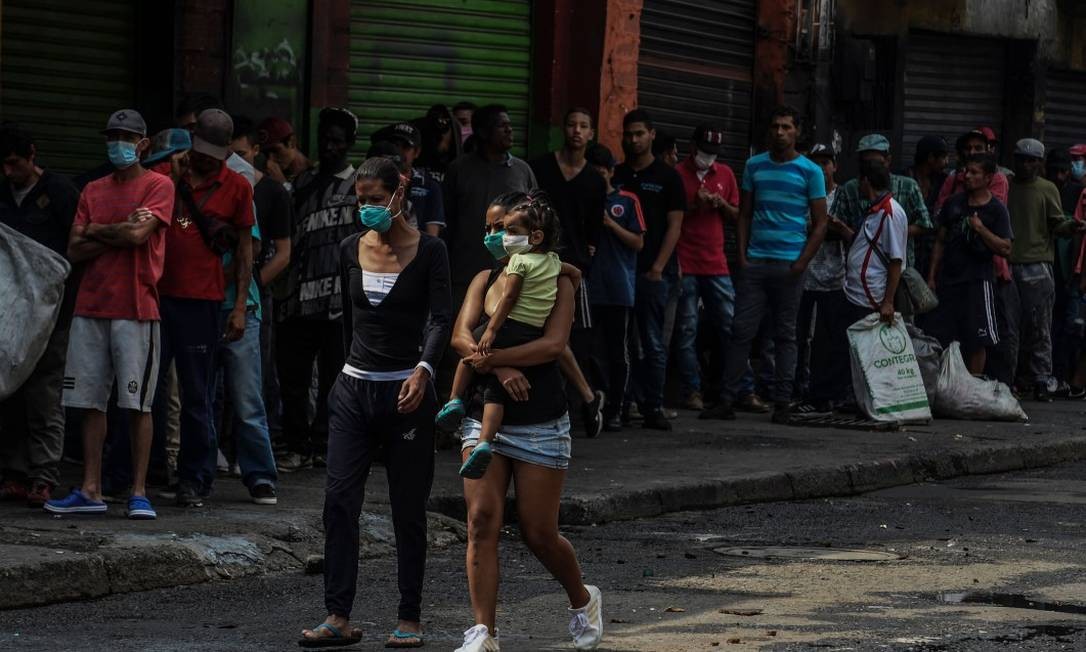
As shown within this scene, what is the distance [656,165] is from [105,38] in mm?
3557

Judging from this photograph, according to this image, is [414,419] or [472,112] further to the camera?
[472,112]

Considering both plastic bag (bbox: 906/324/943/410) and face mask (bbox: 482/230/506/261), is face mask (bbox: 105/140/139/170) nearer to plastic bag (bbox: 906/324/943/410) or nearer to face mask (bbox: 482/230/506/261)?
face mask (bbox: 482/230/506/261)

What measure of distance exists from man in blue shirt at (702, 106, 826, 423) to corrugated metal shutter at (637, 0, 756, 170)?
2.84m

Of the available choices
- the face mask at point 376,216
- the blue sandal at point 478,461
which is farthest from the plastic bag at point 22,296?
the blue sandal at point 478,461

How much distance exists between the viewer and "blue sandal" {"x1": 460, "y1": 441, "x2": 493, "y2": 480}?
6789 mm

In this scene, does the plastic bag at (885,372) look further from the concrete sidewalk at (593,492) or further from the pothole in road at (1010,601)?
the pothole in road at (1010,601)

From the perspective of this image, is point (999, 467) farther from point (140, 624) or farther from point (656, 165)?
point (140, 624)

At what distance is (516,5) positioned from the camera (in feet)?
52.2

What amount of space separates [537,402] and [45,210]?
370 cm

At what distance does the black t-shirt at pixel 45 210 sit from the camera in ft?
32.0

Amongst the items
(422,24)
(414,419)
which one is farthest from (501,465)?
(422,24)

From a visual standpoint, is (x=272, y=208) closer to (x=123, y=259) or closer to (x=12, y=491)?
(x=123, y=259)

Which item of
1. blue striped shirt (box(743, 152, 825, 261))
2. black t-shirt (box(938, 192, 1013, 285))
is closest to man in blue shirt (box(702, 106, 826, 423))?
blue striped shirt (box(743, 152, 825, 261))

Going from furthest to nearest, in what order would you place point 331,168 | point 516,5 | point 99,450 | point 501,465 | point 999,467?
1. point 516,5
2. point 999,467
3. point 331,168
4. point 99,450
5. point 501,465
